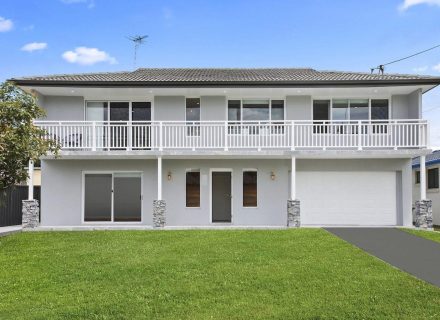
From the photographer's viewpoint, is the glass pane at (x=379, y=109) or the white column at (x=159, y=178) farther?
the glass pane at (x=379, y=109)

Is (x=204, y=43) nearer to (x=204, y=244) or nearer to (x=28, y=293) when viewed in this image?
(x=204, y=244)

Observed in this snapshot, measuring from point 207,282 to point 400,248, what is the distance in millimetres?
6074

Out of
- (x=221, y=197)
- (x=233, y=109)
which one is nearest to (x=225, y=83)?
(x=233, y=109)

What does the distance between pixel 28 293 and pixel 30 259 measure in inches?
118

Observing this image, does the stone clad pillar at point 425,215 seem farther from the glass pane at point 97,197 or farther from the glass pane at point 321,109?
the glass pane at point 97,197

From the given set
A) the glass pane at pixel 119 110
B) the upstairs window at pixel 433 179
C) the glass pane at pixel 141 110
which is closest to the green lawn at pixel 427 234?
the upstairs window at pixel 433 179

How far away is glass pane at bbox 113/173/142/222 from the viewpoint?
1764 centimetres

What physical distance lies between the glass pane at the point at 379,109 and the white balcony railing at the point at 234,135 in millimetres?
446

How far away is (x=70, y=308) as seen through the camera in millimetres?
6902

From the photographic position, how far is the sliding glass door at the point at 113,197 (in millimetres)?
17625

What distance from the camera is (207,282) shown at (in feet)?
27.0

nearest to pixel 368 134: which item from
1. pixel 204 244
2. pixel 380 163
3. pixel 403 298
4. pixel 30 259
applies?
pixel 380 163

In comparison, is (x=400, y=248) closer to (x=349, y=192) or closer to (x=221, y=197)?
(x=349, y=192)

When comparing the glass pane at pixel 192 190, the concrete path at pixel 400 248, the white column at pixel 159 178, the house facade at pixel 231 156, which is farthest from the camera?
the glass pane at pixel 192 190
